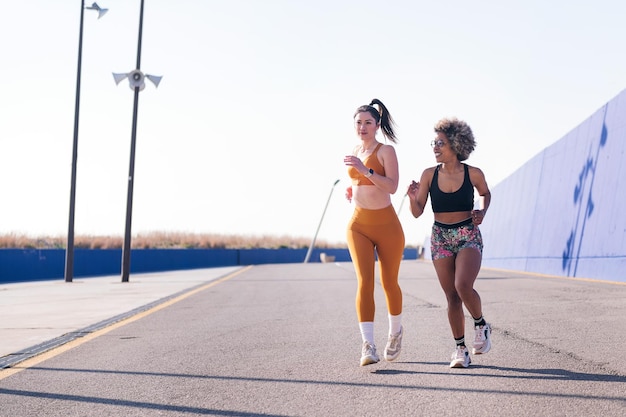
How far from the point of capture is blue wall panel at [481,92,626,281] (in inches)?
719

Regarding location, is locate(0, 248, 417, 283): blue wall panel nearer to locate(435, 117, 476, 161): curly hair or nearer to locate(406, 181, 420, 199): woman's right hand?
locate(406, 181, 420, 199): woman's right hand

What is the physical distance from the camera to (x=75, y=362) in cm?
700

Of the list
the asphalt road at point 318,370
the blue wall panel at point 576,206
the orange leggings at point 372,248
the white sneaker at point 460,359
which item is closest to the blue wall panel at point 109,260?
the blue wall panel at point 576,206

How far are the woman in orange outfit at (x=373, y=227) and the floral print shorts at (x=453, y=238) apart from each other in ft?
1.05

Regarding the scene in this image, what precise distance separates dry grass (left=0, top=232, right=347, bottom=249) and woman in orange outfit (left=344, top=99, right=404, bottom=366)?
23608mm

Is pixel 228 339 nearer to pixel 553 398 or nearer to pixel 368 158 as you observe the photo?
pixel 368 158

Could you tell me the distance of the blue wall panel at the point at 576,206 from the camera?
59.9 ft

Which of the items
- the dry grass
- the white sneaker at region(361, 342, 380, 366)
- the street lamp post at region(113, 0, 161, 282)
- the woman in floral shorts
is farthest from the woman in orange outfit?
the dry grass

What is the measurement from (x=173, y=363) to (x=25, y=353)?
170 centimetres

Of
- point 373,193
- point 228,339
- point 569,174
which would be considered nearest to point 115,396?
point 373,193

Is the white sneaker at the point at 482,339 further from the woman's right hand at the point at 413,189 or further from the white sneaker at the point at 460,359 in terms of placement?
the woman's right hand at the point at 413,189

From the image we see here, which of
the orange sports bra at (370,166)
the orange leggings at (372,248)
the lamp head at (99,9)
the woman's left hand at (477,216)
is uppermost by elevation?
the lamp head at (99,9)

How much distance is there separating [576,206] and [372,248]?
54.2 feet

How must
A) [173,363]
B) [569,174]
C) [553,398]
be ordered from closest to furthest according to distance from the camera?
1. [553,398]
2. [173,363]
3. [569,174]
